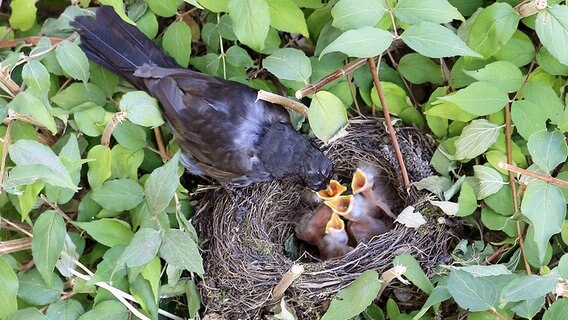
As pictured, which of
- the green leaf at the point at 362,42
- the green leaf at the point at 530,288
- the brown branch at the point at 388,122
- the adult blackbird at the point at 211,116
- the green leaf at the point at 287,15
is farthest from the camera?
the adult blackbird at the point at 211,116

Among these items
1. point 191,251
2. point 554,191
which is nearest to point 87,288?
point 191,251

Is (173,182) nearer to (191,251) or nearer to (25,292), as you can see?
(191,251)

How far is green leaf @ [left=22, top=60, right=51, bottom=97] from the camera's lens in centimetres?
168

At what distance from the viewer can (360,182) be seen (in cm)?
198

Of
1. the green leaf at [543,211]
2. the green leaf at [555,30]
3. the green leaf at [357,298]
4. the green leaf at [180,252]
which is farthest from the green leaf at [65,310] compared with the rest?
the green leaf at [555,30]

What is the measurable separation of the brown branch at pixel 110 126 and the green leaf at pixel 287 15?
1.33 ft

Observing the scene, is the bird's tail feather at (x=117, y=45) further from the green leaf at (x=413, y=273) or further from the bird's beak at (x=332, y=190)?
the green leaf at (x=413, y=273)

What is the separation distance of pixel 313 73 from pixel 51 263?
2.45ft

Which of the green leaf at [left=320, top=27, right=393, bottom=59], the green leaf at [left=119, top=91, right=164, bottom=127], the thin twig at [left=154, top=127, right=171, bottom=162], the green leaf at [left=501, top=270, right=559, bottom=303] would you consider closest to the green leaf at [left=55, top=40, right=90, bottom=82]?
the green leaf at [left=119, top=91, right=164, bottom=127]

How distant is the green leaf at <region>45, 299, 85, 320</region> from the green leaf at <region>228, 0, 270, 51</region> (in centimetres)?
73

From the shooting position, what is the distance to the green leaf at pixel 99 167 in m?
1.75

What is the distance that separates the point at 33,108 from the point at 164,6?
407mm

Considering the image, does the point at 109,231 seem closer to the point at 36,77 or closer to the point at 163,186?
the point at 163,186

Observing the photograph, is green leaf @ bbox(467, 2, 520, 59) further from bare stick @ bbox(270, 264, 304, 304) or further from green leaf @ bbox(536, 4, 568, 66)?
bare stick @ bbox(270, 264, 304, 304)
